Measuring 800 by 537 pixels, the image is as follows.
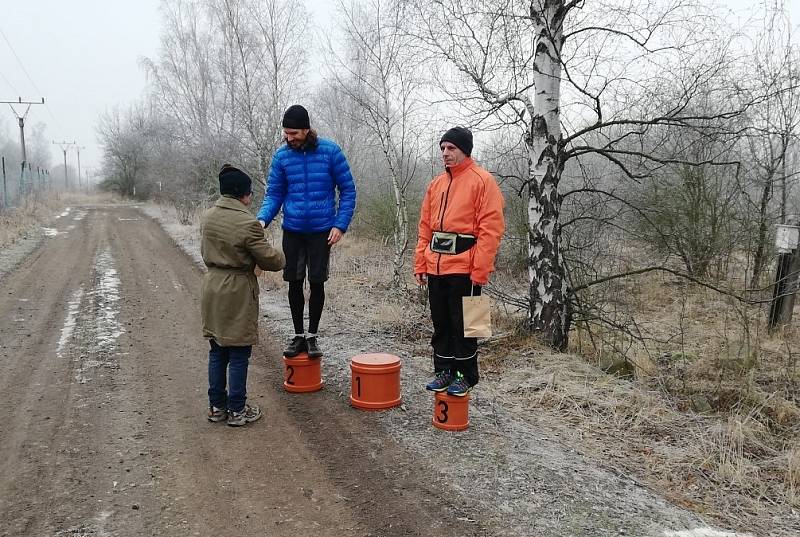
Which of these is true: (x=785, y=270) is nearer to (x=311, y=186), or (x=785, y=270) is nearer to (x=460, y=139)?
(x=460, y=139)

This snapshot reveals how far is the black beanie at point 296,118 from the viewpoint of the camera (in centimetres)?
420

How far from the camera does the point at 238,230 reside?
3662mm

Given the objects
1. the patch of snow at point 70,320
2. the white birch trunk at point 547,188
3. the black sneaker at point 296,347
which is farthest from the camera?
the patch of snow at point 70,320

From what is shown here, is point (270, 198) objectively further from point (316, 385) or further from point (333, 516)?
point (333, 516)

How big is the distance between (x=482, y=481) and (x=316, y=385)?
187cm

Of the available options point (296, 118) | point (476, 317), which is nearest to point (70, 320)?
point (296, 118)

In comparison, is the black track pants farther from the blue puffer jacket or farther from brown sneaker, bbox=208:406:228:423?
brown sneaker, bbox=208:406:228:423

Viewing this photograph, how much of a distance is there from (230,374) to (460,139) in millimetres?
2252

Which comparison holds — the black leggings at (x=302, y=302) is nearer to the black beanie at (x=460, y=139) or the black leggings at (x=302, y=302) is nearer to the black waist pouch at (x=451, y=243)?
the black waist pouch at (x=451, y=243)

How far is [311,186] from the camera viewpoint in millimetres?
4402

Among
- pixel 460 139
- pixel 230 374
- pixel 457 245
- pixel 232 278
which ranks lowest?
pixel 230 374

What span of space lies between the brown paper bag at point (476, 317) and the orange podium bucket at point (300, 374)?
1471 mm

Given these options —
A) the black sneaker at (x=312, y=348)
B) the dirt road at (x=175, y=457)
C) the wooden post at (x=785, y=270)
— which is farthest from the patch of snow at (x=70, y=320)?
the wooden post at (x=785, y=270)

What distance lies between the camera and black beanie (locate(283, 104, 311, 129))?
4203 mm
